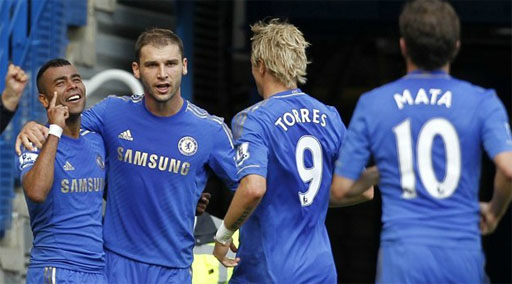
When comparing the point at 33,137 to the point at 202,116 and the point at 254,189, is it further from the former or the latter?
the point at 254,189

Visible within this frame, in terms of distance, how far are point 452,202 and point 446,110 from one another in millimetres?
401

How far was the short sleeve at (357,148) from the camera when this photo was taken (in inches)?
218

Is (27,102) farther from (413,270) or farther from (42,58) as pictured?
(413,270)

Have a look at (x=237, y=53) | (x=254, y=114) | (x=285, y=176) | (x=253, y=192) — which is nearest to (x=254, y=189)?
(x=253, y=192)

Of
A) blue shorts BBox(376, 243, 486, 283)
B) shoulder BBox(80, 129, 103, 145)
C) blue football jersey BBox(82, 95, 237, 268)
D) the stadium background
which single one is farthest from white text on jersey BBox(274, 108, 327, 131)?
the stadium background

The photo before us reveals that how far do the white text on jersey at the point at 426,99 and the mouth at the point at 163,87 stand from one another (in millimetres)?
1870

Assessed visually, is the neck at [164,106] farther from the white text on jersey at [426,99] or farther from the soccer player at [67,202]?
the white text on jersey at [426,99]

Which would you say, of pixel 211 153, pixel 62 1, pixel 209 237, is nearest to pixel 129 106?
pixel 211 153

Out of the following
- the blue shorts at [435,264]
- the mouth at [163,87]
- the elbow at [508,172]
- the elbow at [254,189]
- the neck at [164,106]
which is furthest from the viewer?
the neck at [164,106]

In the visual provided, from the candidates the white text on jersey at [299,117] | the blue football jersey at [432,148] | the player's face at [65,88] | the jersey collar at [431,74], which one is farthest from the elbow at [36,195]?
the jersey collar at [431,74]

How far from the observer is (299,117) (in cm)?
682

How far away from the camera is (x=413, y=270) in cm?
543

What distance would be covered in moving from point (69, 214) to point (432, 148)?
232cm

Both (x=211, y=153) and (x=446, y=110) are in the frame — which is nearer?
(x=446, y=110)
